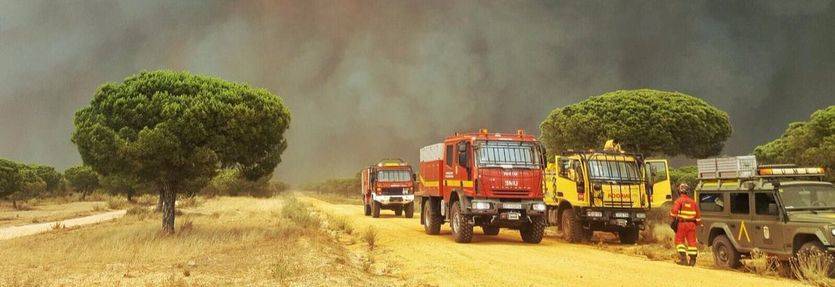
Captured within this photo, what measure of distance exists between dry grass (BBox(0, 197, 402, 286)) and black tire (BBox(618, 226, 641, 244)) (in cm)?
1036

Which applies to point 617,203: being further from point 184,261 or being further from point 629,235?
point 184,261

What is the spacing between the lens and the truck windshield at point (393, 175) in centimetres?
3766

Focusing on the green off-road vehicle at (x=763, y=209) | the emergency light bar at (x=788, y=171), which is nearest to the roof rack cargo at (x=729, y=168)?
the green off-road vehicle at (x=763, y=209)

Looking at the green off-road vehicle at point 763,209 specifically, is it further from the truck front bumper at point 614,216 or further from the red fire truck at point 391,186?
the red fire truck at point 391,186

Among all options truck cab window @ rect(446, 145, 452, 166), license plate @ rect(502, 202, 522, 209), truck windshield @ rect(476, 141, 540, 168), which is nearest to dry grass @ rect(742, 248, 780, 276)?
license plate @ rect(502, 202, 522, 209)

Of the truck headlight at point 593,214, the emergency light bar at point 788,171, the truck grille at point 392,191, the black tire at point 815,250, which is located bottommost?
the black tire at point 815,250

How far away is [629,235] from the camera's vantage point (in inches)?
851

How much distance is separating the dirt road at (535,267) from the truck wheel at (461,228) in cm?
38

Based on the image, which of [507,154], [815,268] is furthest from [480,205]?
[815,268]

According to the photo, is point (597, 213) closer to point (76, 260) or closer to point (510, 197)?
point (510, 197)

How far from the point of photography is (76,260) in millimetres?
15234

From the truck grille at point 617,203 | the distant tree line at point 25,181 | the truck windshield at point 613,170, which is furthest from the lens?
the distant tree line at point 25,181

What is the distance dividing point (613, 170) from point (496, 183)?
452 centimetres

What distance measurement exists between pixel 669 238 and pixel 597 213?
9.84 ft
